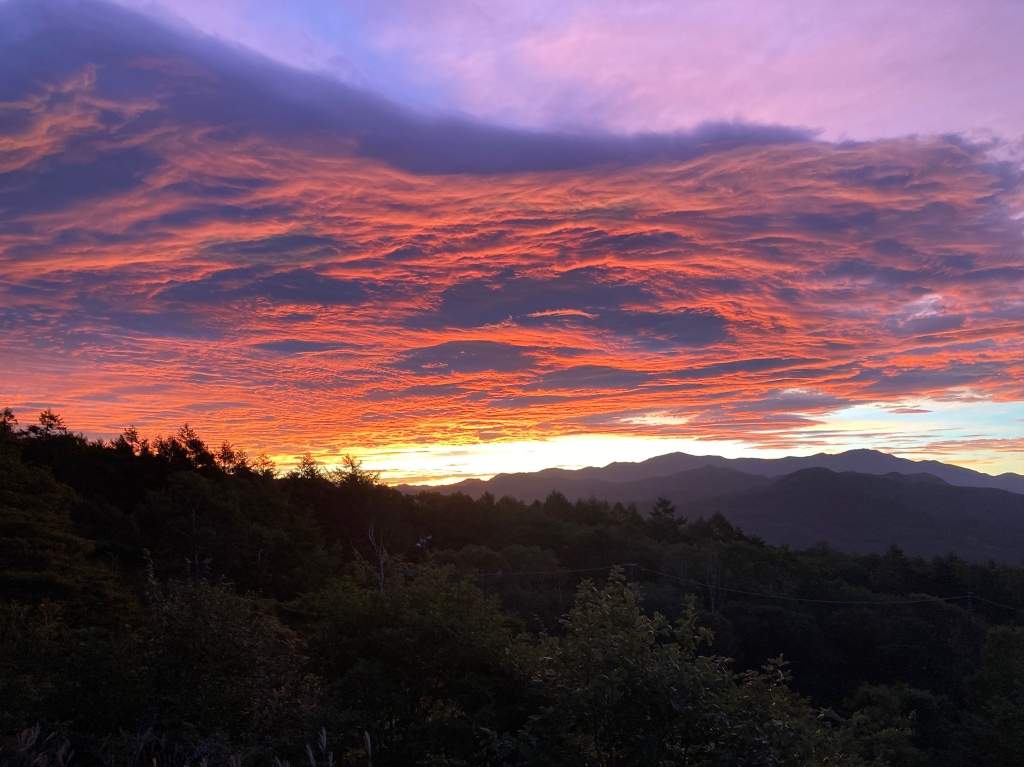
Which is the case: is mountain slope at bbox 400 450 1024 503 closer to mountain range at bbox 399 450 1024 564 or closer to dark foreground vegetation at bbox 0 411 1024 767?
mountain range at bbox 399 450 1024 564

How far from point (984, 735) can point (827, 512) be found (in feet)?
291

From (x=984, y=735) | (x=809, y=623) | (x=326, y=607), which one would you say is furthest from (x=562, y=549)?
(x=326, y=607)

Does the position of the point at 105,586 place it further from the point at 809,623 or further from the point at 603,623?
the point at 809,623

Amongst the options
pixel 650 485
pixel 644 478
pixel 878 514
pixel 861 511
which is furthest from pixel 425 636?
pixel 644 478

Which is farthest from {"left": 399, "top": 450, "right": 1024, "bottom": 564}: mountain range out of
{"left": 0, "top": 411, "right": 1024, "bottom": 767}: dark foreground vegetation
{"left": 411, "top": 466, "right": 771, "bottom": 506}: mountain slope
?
{"left": 0, "top": 411, "right": 1024, "bottom": 767}: dark foreground vegetation

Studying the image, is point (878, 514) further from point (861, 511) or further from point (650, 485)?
point (650, 485)

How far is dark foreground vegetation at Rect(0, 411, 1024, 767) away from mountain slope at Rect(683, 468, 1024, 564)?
41.6 m

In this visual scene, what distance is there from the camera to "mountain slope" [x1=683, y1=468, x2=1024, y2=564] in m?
86.2

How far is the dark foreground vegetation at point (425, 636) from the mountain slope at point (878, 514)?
41605mm

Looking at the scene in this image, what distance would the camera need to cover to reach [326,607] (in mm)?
8680

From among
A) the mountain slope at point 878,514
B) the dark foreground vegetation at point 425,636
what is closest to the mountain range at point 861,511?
the mountain slope at point 878,514

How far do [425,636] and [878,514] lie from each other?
10560 cm

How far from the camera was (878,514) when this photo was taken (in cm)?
9788

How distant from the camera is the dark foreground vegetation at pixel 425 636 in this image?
6.07 meters
